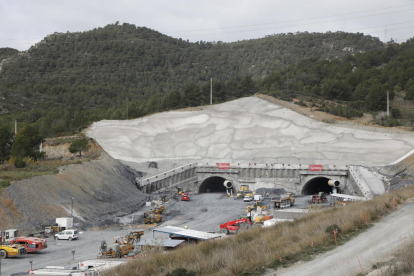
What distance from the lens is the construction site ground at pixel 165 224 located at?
29284 millimetres

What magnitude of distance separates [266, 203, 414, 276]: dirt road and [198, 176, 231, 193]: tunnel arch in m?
45.5

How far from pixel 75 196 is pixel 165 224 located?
9.55 m

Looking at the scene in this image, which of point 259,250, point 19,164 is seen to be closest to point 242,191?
point 19,164

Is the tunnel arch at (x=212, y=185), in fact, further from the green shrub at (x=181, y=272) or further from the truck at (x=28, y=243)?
the green shrub at (x=181, y=272)

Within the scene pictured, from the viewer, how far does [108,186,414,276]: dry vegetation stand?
18625 millimetres

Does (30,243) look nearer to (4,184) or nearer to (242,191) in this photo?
(4,184)

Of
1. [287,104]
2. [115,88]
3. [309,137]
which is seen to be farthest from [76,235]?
[115,88]

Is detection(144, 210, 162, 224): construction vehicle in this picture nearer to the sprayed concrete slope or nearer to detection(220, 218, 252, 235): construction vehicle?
detection(220, 218, 252, 235): construction vehicle

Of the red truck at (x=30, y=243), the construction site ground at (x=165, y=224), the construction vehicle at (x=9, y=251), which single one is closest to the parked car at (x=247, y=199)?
the construction site ground at (x=165, y=224)

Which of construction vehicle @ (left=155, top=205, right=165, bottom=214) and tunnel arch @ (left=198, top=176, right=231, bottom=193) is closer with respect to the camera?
construction vehicle @ (left=155, top=205, right=165, bottom=214)

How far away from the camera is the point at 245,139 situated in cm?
7662

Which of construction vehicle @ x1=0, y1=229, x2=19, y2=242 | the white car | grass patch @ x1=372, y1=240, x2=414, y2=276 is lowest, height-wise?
the white car

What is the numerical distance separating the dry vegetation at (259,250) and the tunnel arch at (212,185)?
42552 mm

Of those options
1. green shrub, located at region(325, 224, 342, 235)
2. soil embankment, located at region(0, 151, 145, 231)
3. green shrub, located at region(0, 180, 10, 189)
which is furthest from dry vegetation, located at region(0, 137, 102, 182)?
green shrub, located at region(325, 224, 342, 235)
